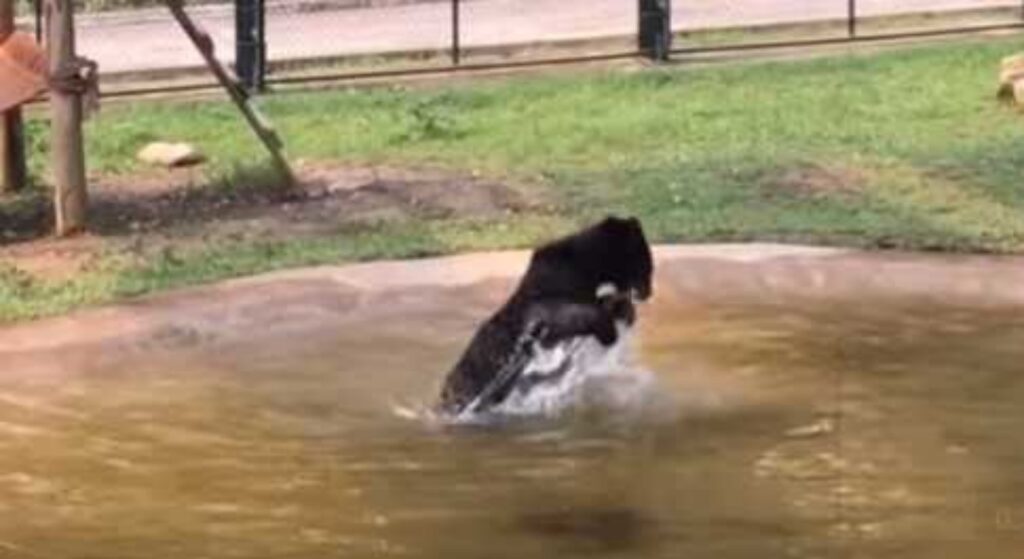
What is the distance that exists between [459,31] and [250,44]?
11.1 ft

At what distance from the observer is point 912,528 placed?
8.11 metres

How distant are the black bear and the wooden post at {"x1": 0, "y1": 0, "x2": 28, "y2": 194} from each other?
5.30 m

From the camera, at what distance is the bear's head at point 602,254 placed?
988 centimetres

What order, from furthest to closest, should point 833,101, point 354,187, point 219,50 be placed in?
point 219,50, point 833,101, point 354,187

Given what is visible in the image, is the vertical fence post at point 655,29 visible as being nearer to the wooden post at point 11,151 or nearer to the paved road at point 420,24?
the paved road at point 420,24

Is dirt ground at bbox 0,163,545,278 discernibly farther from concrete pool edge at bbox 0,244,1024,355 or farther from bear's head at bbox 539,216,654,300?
bear's head at bbox 539,216,654,300

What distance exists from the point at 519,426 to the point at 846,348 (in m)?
1.91

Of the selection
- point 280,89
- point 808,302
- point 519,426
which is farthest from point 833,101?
point 519,426

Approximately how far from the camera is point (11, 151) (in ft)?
48.3

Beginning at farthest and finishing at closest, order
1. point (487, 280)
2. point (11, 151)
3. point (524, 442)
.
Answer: point (11, 151)
point (487, 280)
point (524, 442)

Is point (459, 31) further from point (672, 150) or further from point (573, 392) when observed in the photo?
point (573, 392)

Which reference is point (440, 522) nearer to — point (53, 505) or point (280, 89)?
point (53, 505)

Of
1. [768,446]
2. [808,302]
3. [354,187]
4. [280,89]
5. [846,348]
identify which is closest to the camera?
[768,446]

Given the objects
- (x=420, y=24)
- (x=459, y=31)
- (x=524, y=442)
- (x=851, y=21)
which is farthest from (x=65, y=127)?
(x=420, y=24)
